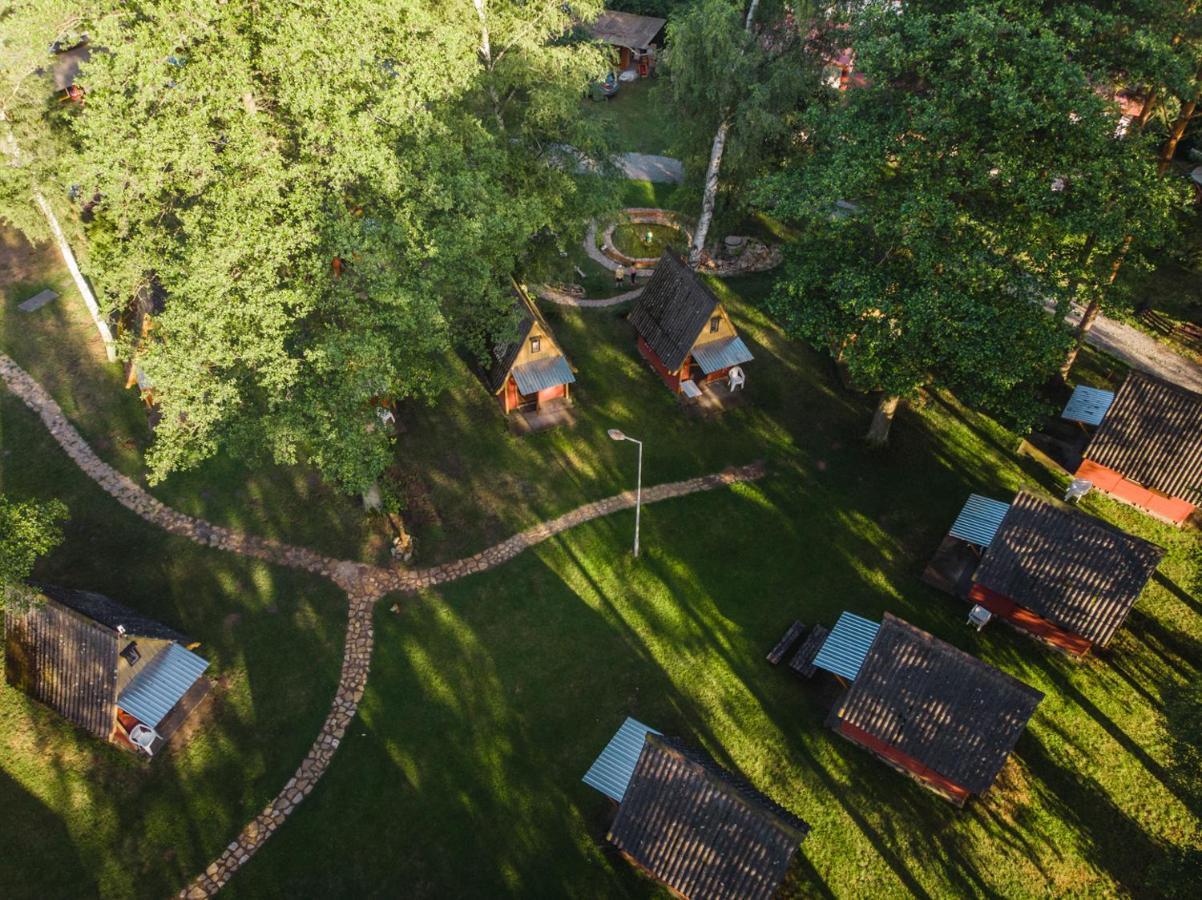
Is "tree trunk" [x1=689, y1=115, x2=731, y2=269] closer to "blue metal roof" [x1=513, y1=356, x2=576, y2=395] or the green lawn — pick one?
the green lawn

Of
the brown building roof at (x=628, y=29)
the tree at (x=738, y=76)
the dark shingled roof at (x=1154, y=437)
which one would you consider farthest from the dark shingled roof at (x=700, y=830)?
the brown building roof at (x=628, y=29)

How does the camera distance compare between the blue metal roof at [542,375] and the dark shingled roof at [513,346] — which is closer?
the dark shingled roof at [513,346]

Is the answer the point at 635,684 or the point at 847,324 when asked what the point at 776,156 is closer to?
the point at 847,324

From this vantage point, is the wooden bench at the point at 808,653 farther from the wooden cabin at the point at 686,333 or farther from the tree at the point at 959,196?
the wooden cabin at the point at 686,333

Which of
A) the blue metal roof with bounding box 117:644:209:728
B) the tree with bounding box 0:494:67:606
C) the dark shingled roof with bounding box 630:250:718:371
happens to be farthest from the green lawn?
the tree with bounding box 0:494:67:606

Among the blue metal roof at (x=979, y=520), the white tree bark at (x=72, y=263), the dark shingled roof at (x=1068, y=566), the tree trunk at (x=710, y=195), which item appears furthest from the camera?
the tree trunk at (x=710, y=195)

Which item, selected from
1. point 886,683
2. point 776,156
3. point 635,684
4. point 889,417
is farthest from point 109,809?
point 776,156
